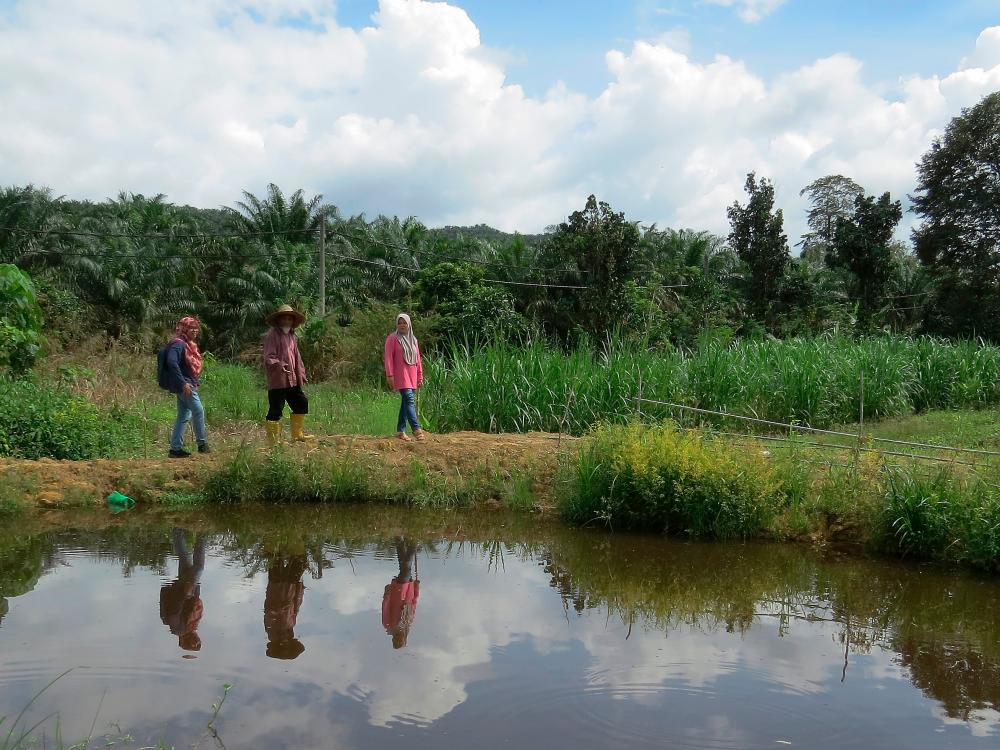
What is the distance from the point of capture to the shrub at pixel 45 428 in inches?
385

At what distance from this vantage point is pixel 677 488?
7.57m

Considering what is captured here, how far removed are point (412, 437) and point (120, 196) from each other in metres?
30.9

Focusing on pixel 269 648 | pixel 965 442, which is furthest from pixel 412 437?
pixel 965 442

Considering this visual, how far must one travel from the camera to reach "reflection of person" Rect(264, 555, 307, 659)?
16.2ft

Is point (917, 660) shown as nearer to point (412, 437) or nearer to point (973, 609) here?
point (973, 609)

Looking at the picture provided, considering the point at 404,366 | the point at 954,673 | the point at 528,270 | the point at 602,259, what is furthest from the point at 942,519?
the point at 528,270

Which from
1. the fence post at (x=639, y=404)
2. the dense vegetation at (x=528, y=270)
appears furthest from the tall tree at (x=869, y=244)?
the fence post at (x=639, y=404)

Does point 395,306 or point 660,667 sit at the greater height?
point 395,306

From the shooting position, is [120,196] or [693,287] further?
[120,196]

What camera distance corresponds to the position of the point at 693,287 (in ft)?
84.1

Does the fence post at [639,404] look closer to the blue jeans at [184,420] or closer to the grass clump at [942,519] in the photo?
the grass clump at [942,519]

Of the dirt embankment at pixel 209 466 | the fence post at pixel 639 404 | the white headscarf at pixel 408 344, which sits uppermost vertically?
the white headscarf at pixel 408 344

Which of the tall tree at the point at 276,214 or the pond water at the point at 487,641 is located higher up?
the tall tree at the point at 276,214

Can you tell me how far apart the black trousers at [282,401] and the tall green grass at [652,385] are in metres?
2.77
